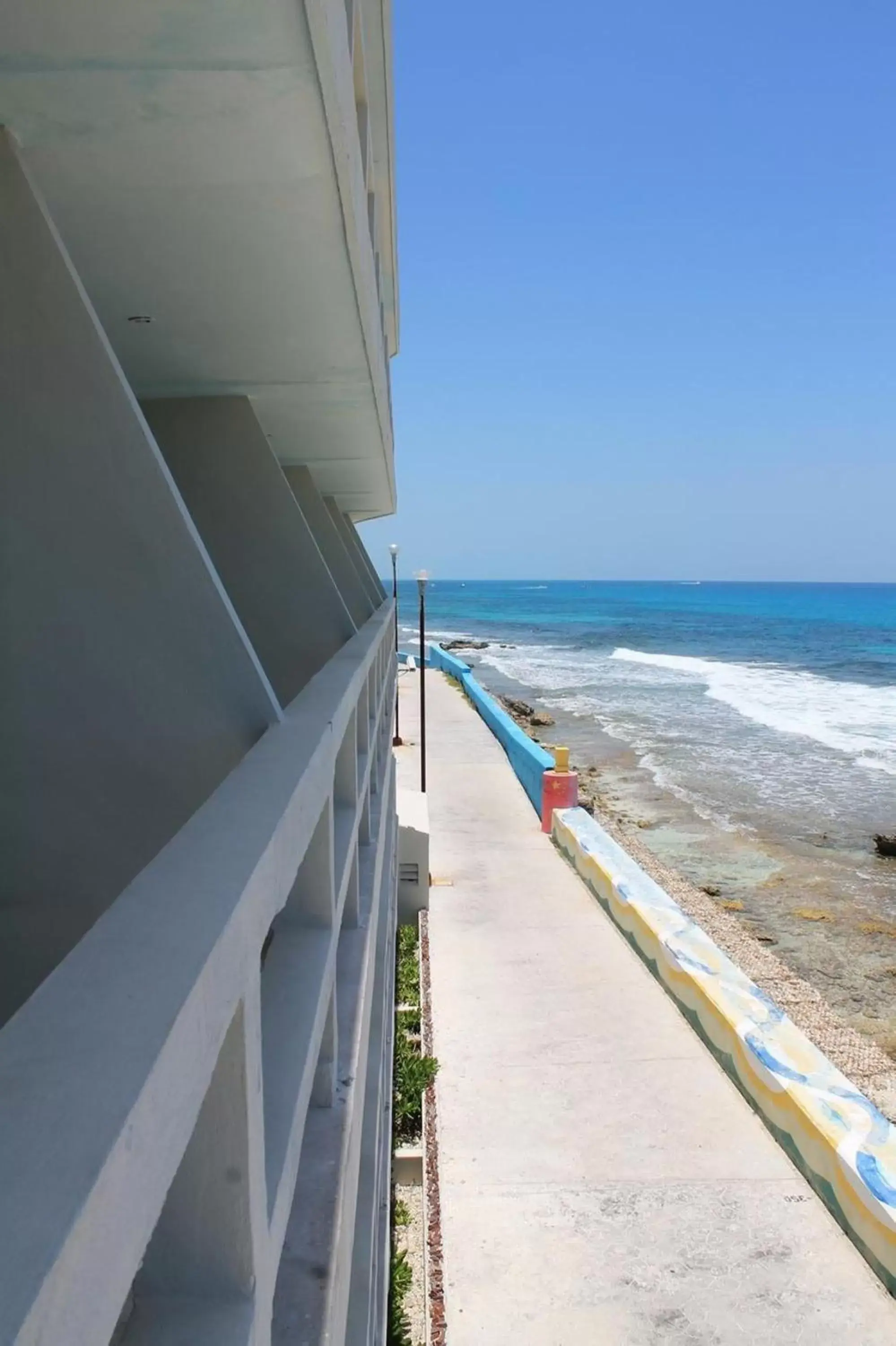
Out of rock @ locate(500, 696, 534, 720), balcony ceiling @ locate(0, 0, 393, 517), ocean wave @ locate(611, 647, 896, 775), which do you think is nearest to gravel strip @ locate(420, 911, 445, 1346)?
balcony ceiling @ locate(0, 0, 393, 517)

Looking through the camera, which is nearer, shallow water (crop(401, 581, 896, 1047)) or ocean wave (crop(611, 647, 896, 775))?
shallow water (crop(401, 581, 896, 1047))

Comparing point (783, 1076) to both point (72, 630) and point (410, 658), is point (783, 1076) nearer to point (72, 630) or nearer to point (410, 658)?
point (72, 630)

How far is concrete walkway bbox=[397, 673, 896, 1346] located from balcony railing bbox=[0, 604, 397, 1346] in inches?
165

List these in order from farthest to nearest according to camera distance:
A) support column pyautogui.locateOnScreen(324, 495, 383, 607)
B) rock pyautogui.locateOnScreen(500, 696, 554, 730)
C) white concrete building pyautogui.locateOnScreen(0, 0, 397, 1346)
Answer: rock pyautogui.locateOnScreen(500, 696, 554, 730), support column pyautogui.locateOnScreen(324, 495, 383, 607), white concrete building pyautogui.locateOnScreen(0, 0, 397, 1346)

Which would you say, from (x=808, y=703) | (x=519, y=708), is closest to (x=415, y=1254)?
(x=519, y=708)

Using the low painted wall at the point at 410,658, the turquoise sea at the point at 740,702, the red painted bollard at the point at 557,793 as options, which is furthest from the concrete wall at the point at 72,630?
the low painted wall at the point at 410,658

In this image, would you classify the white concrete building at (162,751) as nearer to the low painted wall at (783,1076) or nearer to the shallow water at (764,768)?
the low painted wall at (783,1076)

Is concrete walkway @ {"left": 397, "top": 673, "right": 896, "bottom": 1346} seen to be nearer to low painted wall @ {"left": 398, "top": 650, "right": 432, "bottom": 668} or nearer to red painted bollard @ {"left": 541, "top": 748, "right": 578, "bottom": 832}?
red painted bollard @ {"left": 541, "top": 748, "right": 578, "bottom": 832}

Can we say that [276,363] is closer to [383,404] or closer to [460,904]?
[383,404]

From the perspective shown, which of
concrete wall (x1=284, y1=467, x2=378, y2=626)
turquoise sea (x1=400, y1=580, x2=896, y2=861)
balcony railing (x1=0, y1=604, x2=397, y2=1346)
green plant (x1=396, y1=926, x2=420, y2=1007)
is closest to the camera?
balcony railing (x1=0, y1=604, x2=397, y2=1346)

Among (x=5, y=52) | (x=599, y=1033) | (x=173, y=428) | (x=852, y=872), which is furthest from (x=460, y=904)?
(x=5, y=52)

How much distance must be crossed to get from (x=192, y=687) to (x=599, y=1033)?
26.0 ft

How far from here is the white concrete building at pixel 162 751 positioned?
2.92 ft

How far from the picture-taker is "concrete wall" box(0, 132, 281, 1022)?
2076mm
